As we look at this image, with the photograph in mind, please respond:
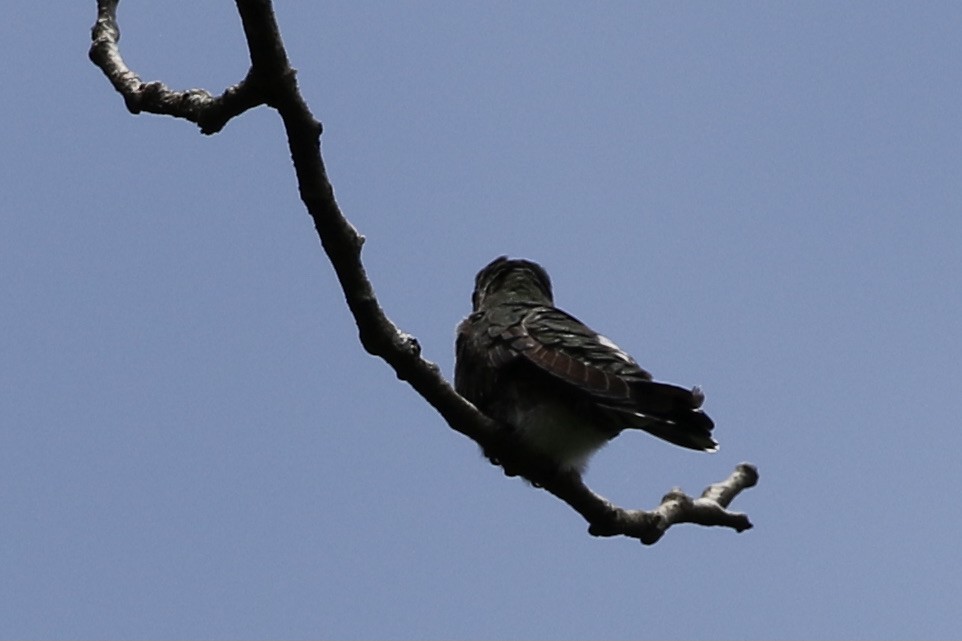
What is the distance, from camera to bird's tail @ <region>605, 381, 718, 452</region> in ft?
17.0

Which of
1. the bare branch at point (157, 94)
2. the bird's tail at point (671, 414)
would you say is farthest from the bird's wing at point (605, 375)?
the bare branch at point (157, 94)

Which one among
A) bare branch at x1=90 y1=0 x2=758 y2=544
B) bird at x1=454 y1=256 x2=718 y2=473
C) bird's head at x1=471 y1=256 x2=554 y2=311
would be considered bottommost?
bare branch at x1=90 y1=0 x2=758 y2=544

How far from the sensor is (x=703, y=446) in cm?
523

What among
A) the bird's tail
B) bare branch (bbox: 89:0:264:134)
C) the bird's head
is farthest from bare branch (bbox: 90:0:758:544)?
the bird's head

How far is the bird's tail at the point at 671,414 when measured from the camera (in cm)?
517

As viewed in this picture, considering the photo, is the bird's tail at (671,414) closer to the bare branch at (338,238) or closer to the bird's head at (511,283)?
the bare branch at (338,238)

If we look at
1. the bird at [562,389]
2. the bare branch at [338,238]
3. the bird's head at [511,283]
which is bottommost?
the bare branch at [338,238]

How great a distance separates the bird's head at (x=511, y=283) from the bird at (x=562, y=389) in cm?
98

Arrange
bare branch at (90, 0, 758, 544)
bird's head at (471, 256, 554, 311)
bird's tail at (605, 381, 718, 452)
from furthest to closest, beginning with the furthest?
bird's head at (471, 256, 554, 311) < bird's tail at (605, 381, 718, 452) < bare branch at (90, 0, 758, 544)

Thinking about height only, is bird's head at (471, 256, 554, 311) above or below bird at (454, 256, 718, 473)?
above

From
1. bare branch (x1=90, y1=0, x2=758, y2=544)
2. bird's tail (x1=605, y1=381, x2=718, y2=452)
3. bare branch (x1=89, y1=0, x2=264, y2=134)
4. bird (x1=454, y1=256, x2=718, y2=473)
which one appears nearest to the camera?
Result: bare branch (x1=90, y1=0, x2=758, y2=544)

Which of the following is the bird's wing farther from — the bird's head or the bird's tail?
the bird's head

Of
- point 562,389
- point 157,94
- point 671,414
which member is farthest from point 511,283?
point 157,94

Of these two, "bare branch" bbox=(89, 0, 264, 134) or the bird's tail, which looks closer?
"bare branch" bbox=(89, 0, 264, 134)
